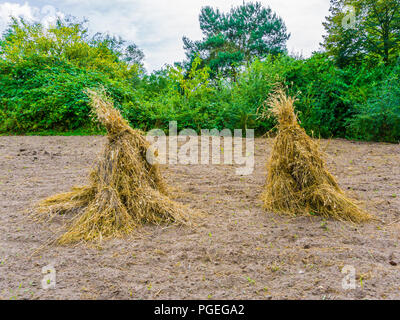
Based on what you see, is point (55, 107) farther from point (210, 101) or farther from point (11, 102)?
point (210, 101)

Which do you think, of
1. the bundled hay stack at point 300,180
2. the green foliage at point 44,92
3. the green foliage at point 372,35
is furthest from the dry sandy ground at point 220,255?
the green foliage at point 372,35

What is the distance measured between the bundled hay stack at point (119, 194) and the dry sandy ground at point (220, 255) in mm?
211

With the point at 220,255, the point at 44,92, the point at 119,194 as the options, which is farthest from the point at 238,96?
the point at 220,255

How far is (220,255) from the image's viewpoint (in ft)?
9.14

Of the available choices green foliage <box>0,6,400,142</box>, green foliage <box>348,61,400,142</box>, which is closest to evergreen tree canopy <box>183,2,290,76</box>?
green foliage <box>0,6,400,142</box>

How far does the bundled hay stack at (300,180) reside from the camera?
11.7ft

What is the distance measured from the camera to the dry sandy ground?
2291 mm

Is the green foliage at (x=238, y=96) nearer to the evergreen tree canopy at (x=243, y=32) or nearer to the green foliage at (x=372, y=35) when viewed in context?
the green foliage at (x=372, y=35)

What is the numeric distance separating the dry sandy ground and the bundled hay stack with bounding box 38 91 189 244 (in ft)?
0.69

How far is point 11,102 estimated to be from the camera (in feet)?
31.6

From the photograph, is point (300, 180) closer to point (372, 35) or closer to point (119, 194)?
point (119, 194)
